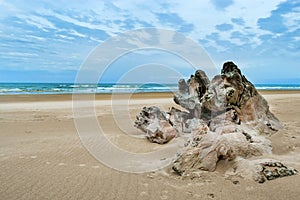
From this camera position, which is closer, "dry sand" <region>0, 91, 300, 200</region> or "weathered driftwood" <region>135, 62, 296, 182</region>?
"dry sand" <region>0, 91, 300, 200</region>

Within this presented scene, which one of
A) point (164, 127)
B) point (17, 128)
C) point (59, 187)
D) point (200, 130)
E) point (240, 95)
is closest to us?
point (59, 187)

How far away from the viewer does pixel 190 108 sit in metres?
7.52

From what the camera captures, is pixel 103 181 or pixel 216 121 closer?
pixel 103 181

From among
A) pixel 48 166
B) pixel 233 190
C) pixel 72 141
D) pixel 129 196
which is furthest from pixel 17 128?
pixel 233 190

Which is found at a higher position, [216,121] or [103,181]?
[216,121]

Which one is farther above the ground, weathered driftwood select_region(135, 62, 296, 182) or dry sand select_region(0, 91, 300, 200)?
weathered driftwood select_region(135, 62, 296, 182)

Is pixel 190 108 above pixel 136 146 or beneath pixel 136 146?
above

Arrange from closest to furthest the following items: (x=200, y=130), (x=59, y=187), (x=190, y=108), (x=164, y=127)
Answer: (x=59, y=187)
(x=200, y=130)
(x=164, y=127)
(x=190, y=108)

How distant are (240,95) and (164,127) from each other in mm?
2092

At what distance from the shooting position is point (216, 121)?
6.07 metres

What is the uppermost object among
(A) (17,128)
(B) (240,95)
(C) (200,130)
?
(B) (240,95)

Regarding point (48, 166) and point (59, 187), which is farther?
point (48, 166)

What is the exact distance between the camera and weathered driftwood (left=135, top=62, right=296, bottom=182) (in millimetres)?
4292

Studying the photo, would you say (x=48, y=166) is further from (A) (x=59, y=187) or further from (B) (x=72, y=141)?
(B) (x=72, y=141)
